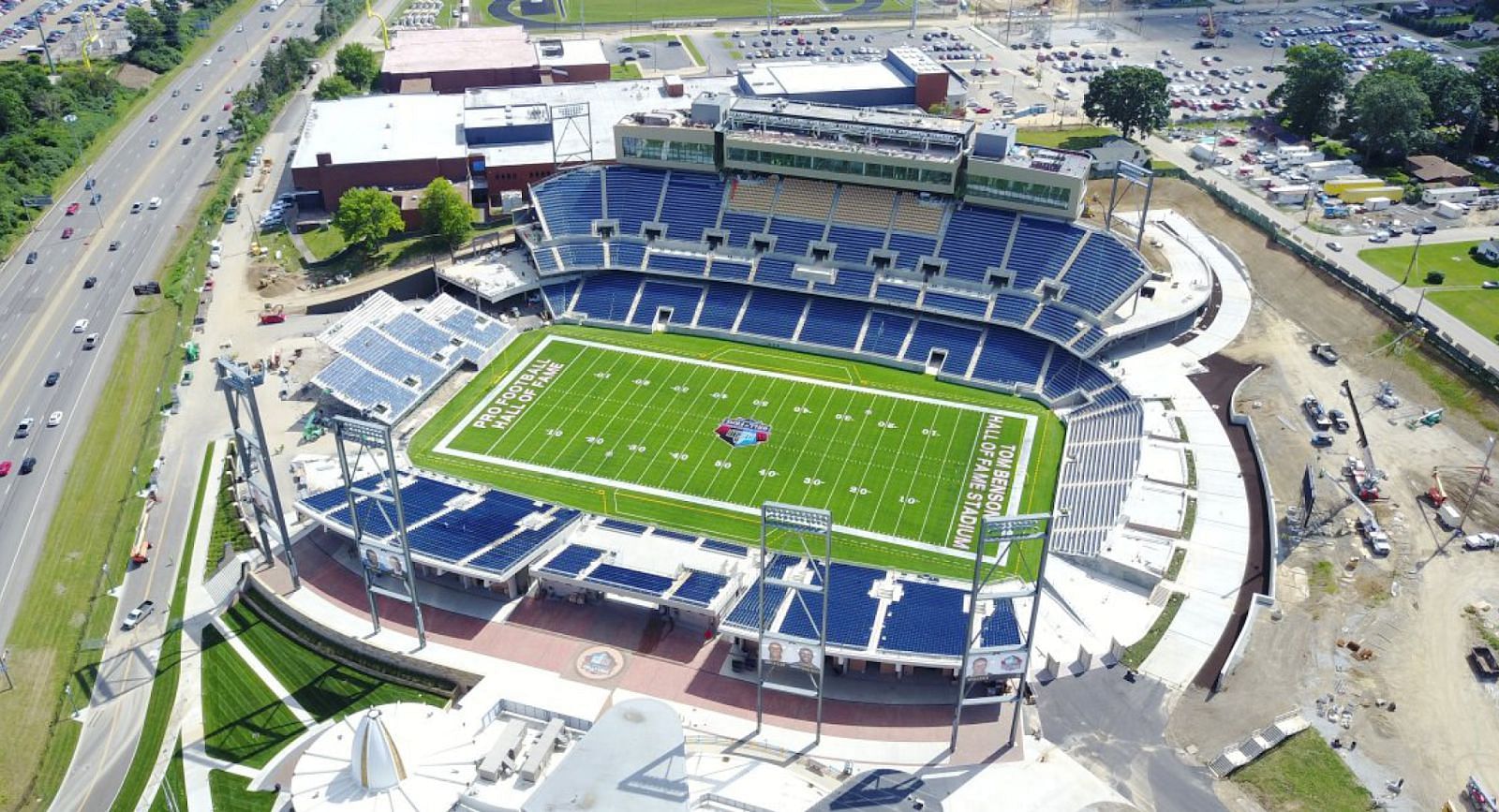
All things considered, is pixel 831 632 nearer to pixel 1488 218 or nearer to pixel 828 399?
pixel 828 399

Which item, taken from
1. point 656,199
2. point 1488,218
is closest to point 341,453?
point 656,199

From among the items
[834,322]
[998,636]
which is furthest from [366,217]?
[998,636]

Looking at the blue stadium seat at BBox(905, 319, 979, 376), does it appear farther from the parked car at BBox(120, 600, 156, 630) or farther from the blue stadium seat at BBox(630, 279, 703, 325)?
the parked car at BBox(120, 600, 156, 630)

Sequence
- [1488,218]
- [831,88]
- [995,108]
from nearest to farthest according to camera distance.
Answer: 1. [1488,218]
2. [831,88]
3. [995,108]

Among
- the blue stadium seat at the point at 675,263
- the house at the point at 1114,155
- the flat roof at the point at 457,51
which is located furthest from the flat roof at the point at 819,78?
the blue stadium seat at the point at 675,263

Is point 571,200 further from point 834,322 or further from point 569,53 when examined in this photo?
point 569,53
